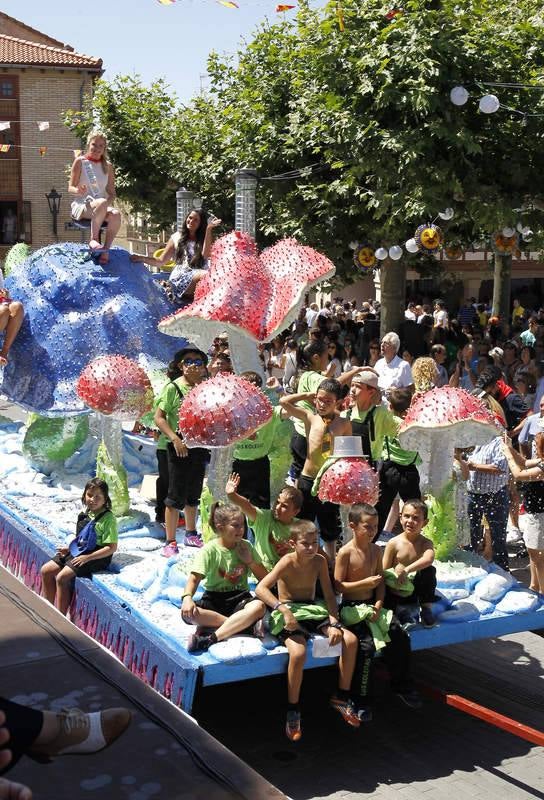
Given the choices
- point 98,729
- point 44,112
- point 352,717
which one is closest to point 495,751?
point 352,717

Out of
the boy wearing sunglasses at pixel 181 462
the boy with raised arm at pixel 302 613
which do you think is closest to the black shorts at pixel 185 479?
the boy wearing sunglasses at pixel 181 462

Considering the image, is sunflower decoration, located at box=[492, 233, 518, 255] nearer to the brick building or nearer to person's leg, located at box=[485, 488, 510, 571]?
person's leg, located at box=[485, 488, 510, 571]

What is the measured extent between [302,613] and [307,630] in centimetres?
9

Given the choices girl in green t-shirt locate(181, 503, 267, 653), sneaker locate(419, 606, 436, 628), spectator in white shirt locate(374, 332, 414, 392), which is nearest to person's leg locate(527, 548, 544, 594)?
sneaker locate(419, 606, 436, 628)

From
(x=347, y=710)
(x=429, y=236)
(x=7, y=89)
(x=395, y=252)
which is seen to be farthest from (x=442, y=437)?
(x=7, y=89)

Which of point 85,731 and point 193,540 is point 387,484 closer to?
point 193,540

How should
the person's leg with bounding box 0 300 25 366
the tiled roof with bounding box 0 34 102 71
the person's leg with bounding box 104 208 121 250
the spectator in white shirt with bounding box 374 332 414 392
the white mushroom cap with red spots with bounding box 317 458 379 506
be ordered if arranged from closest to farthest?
1. the white mushroom cap with red spots with bounding box 317 458 379 506
2. the person's leg with bounding box 0 300 25 366
3. the person's leg with bounding box 104 208 121 250
4. the spectator in white shirt with bounding box 374 332 414 392
5. the tiled roof with bounding box 0 34 102 71

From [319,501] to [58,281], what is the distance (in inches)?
128

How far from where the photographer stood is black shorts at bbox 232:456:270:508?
6531 mm

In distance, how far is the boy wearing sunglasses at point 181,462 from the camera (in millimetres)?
6789

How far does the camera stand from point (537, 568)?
22.7ft

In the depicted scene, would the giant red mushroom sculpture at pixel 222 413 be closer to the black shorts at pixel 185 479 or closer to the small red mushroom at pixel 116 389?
the black shorts at pixel 185 479

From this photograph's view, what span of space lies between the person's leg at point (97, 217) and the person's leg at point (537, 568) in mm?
4178

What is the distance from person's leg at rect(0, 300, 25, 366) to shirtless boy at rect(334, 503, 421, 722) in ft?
12.8
